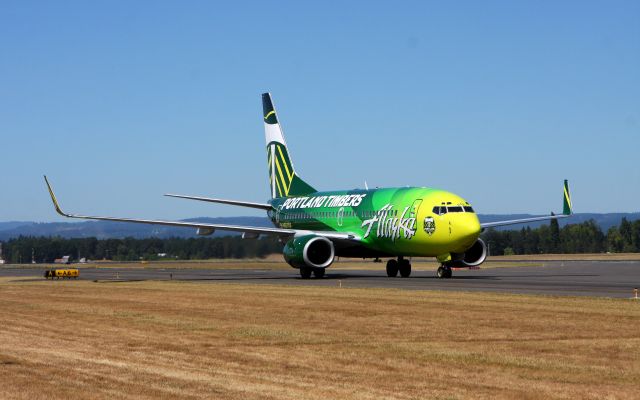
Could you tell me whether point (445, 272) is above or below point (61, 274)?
below

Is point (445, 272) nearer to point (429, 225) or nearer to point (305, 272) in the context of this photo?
point (429, 225)

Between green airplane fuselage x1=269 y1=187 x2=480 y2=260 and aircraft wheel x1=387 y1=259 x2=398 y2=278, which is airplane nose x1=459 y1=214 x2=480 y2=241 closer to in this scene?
green airplane fuselage x1=269 y1=187 x2=480 y2=260

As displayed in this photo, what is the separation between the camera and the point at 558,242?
166250 mm

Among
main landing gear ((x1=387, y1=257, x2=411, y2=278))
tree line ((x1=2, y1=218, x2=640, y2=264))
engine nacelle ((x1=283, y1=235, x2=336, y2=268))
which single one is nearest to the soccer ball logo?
main landing gear ((x1=387, y1=257, x2=411, y2=278))

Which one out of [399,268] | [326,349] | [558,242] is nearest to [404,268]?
[399,268]

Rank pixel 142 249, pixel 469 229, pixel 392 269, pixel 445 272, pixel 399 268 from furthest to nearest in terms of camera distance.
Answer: pixel 142 249 → pixel 399 268 → pixel 392 269 → pixel 445 272 → pixel 469 229

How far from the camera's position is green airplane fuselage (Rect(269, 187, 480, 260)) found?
46844 millimetres

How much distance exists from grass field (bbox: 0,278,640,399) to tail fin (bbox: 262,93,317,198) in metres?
32.3

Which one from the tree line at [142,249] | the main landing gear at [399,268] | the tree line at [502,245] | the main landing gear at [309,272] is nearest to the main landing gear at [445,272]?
the main landing gear at [399,268]

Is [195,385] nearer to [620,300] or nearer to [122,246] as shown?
[620,300]

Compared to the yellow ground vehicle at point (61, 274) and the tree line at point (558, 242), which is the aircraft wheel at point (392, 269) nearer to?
the yellow ground vehicle at point (61, 274)

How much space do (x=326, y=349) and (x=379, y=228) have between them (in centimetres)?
3248

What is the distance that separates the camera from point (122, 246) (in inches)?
6156

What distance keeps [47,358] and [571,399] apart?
884cm
